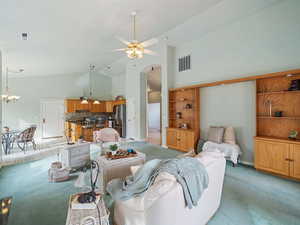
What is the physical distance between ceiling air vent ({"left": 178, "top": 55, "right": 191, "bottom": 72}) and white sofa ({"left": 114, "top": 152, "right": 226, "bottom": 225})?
424 centimetres

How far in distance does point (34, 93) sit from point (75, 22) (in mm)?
6195

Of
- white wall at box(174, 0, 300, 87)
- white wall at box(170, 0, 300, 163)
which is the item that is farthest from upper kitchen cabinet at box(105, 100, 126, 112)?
white wall at box(174, 0, 300, 87)

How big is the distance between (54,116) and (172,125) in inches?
257

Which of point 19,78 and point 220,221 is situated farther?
point 19,78

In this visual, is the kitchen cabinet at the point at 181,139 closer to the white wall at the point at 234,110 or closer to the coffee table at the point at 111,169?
the white wall at the point at 234,110

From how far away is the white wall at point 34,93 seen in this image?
7.36m

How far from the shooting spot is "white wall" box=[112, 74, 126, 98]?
9.45 m

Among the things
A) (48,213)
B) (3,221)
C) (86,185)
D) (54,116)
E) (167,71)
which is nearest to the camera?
(3,221)

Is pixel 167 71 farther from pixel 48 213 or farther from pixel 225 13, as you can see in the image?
pixel 48 213

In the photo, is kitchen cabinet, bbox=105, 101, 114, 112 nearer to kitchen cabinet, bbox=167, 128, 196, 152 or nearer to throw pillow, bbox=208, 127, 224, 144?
kitchen cabinet, bbox=167, 128, 196, 152

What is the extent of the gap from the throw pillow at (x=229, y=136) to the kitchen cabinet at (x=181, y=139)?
100 centimetres

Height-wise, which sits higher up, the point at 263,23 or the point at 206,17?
the point at 206,17

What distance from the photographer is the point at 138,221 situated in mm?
1518

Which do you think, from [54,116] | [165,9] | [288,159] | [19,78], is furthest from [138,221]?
[19,78]
